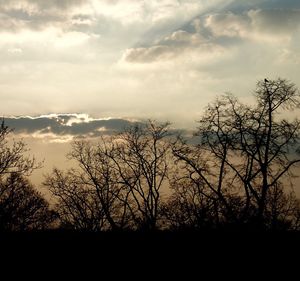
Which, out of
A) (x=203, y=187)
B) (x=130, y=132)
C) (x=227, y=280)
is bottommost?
(x=227, y=280)

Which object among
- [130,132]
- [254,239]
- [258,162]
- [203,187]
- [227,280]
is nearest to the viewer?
[227,280]

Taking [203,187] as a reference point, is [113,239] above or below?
below

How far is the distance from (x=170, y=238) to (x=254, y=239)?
115 inches

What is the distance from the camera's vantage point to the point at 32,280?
12.3 metres

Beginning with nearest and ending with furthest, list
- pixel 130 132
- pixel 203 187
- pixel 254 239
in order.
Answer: pixel 254 239 < pixel 203 187 < pixel 130 132

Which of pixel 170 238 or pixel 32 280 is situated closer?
pixel 32 280

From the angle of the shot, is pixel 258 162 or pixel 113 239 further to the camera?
pixel 258 162

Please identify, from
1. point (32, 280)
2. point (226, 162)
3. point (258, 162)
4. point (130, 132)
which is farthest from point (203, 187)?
point (32, 280)

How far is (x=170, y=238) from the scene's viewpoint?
15.0 metres

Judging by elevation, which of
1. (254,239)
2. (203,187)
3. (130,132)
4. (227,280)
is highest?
(130,132)

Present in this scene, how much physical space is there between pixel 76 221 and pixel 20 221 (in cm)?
595

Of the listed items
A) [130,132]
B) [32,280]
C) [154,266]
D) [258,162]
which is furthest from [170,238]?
[130,132]

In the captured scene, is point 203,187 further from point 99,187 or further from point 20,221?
point 20,221

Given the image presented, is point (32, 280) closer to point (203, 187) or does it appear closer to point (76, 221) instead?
point (203, 187)
